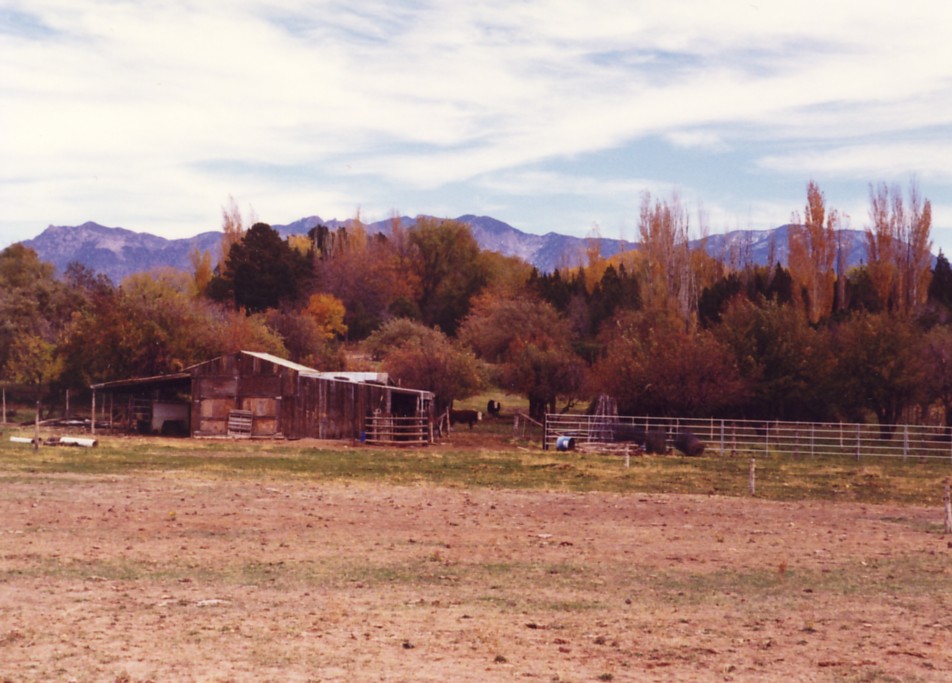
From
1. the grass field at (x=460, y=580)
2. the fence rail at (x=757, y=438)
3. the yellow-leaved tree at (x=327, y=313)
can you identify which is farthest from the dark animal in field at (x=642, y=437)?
the yellow-leaved tree at (x=327, y=313)

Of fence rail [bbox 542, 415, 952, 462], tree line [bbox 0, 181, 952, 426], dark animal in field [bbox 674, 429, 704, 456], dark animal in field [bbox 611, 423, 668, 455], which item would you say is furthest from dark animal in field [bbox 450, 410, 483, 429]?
dark animal in field [bbox 674, 429, 704, 456]

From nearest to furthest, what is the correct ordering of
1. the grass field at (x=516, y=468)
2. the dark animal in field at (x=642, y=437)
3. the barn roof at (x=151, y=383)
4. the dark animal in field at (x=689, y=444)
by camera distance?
the grass field at (x=516, y=468) → the dark animal in field at (x=689, y=444) → the dark animal in field at (x=642, y=437) → the barn roof at (x=151, y=383)

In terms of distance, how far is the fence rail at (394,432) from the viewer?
5141cm

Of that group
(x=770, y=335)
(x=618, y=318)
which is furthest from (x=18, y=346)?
(x=770, y=335)

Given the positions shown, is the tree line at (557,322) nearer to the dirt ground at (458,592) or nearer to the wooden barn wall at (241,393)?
the wooden barn wall at (241,393)

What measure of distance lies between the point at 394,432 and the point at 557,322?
103 ft

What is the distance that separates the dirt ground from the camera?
36.4ft

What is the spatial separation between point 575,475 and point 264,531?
627 inches

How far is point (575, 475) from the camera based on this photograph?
34.7 m

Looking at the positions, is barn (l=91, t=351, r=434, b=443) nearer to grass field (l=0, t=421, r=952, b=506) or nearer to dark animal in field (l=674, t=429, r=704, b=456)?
grass field (l=0, t=421, r=952, b=506)

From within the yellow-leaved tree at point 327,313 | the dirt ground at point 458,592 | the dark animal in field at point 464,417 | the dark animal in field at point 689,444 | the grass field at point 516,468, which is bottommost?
the dirt ground at point 458,592

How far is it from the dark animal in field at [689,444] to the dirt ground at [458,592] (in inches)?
815

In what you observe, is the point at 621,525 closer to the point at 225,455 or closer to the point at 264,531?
the point at 264,531

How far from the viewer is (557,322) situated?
81750 mm
